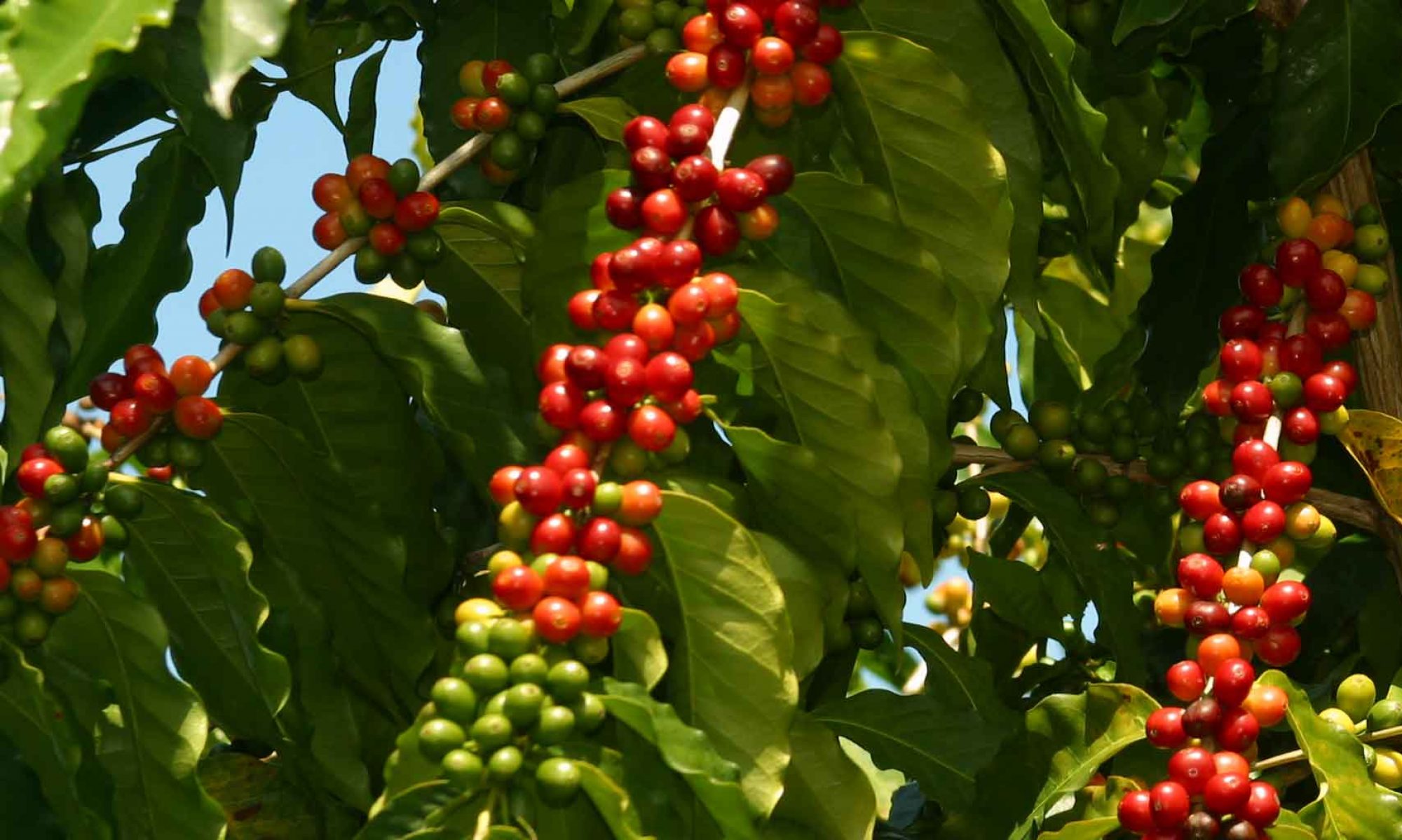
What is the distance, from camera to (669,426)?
68.2 inches

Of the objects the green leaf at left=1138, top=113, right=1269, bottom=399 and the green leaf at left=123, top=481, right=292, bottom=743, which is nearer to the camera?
the green leaf at left=123, top=481, right=292, bottom=743

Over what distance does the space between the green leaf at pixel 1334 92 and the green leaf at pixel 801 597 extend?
829mm

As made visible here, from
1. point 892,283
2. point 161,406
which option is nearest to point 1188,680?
point 892,283

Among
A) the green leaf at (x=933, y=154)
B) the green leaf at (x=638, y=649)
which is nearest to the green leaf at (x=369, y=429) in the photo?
the green leaf at (x=638, y=649)

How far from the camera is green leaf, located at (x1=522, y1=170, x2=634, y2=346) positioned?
194cm

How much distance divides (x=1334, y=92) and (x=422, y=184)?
1.06 meters

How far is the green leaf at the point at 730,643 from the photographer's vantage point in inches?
66.4

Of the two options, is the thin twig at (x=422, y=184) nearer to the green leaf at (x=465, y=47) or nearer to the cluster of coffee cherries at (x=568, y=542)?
the green leaf at (x=465, y=47)

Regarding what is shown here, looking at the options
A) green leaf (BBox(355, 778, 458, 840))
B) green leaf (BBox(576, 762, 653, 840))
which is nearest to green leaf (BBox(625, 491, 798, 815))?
green leaf (BBox(576, 762, 653, 840))

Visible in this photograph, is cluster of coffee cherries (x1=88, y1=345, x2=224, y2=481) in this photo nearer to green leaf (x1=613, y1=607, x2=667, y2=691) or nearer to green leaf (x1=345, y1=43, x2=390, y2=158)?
green leaf (x1=613, y1=607, x2=667, y2=691)

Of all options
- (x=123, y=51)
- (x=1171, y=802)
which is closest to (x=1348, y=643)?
(x=1171, y=802)

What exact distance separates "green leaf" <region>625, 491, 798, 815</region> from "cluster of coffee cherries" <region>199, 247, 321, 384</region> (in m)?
0.54

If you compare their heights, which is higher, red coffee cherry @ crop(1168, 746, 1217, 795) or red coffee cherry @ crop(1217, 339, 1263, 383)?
red coffee cherry @ crop(1217, 339, 1263, 383)

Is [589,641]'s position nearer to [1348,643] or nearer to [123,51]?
[123,51]
